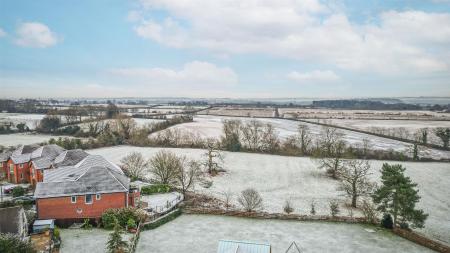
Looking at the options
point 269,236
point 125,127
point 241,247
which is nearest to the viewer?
point 241,247

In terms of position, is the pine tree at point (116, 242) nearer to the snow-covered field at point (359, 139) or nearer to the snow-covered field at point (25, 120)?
the snow-covered field at point (359, 139)

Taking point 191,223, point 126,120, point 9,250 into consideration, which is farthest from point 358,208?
point 126,120

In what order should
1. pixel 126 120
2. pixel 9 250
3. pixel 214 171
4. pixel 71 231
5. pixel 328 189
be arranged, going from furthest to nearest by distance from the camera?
pixel 126 120
pixel 214 171
pixel 328 189
pixel 71 231
pixel 9 250

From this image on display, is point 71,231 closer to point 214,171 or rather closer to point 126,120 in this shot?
point 214,171

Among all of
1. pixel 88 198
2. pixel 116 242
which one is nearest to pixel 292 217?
pixel 116 242

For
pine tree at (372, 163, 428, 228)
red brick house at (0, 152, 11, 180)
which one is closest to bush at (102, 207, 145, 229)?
pine tree at (372, 163, 428, 228)

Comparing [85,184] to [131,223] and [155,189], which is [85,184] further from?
[155,189]
